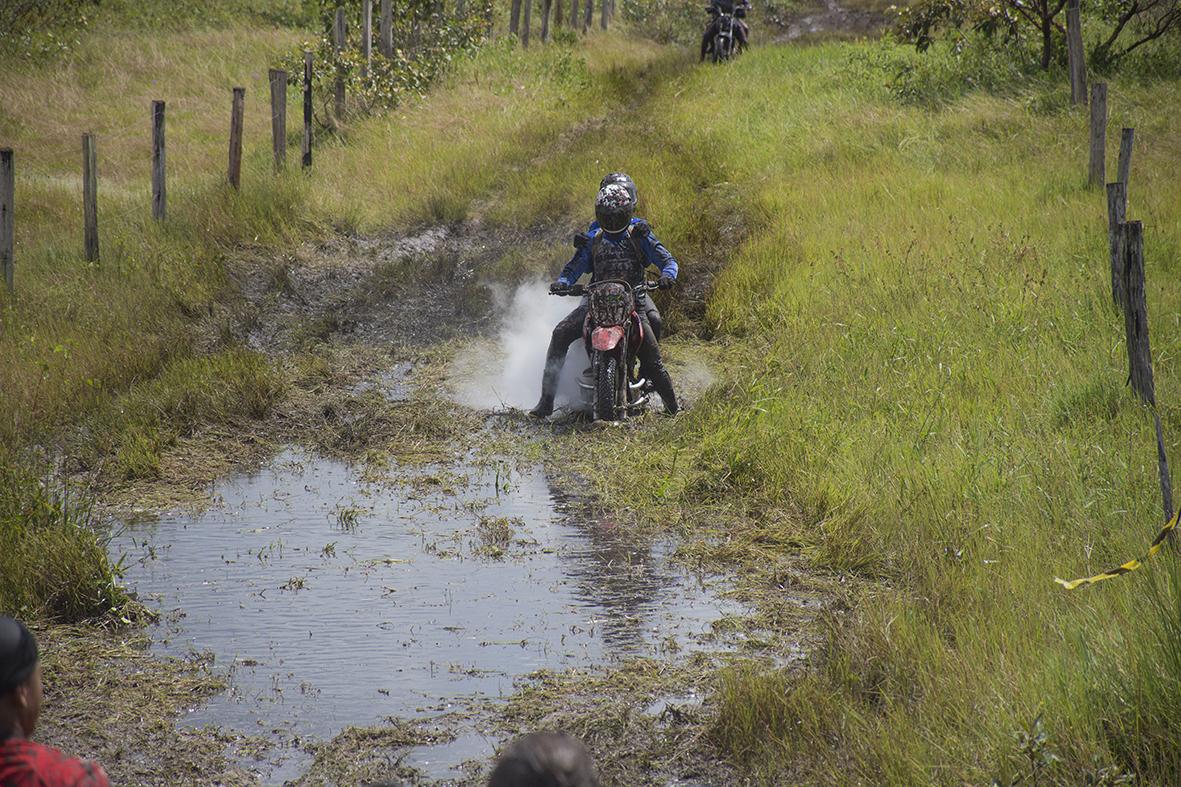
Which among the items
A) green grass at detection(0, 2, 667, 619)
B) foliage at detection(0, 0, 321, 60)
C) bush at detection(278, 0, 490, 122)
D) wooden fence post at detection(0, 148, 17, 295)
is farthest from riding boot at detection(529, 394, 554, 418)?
foliage at detection(0, 0, 321, 60)

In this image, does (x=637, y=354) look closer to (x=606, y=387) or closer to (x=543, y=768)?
(x=606, y=387)

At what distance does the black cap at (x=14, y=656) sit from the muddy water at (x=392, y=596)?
229 centimetres

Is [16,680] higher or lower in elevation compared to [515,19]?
lower

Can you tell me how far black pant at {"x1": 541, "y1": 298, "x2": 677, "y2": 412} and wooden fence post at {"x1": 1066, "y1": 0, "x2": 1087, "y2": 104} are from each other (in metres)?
10.1

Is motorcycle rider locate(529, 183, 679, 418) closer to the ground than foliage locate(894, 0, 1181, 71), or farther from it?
closer to the ground

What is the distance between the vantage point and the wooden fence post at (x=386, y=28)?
22.3 metres

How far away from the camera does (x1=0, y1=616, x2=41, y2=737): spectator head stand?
101 inches

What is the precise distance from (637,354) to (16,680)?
8.12 meters

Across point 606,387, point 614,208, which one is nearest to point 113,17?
point 614,208

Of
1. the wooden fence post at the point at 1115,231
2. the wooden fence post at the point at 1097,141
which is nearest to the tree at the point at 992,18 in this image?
the wooden fence post at the point at 1097,141

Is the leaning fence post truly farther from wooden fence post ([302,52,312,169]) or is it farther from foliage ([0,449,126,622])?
foliage ([0,449,126,622])

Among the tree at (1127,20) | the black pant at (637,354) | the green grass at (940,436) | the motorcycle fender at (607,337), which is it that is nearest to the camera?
the green grass at (940,436)

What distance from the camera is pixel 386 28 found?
74.0 feet

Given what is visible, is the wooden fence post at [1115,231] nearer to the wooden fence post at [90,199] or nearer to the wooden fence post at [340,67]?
the wooden fence post at [90,199]
